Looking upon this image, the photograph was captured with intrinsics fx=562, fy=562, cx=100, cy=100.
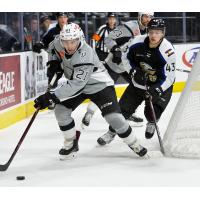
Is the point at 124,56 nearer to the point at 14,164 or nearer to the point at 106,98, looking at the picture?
the point at 106,98

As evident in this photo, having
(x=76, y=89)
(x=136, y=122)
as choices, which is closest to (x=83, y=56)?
(x=76, y=89)

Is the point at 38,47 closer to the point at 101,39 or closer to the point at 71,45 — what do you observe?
the point at 101,39

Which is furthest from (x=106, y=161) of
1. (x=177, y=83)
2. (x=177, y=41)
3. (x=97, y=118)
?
(x=177, y=41)

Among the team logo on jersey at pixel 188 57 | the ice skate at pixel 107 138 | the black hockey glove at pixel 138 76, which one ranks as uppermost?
the black hockey glove at pixel 138 76

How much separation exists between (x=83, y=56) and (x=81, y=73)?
0.11 meters

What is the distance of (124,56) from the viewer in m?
4.27

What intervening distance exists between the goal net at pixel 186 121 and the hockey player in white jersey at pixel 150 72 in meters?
0.20

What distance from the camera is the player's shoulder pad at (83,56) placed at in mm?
3523

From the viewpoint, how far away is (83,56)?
3.54m

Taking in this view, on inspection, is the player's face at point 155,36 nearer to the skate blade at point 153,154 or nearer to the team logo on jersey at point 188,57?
the skate blade at point 153,154

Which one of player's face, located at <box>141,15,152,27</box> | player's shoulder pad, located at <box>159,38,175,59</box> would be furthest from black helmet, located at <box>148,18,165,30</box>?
player's face, located at <box>141,15,152,27</box>

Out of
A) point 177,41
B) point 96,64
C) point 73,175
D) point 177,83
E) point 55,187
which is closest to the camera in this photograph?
point 55,187

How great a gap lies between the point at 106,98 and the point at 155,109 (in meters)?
0.67

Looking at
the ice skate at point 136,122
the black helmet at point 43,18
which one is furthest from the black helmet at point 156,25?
the black helmet at point 43,18
